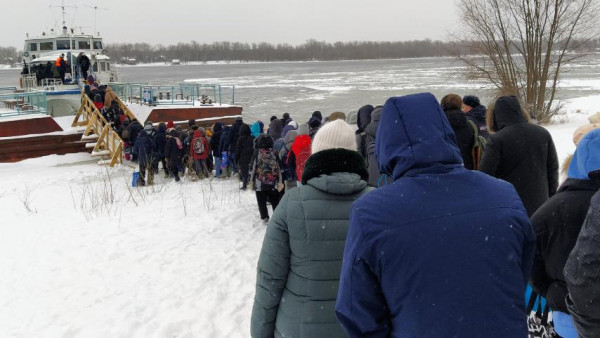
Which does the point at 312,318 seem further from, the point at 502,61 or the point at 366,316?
the point at 502,61

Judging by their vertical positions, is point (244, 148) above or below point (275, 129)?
below

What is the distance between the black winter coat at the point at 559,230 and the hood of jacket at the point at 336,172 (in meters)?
0.93

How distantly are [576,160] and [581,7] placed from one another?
19546mm

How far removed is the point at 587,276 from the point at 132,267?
16.1 ft

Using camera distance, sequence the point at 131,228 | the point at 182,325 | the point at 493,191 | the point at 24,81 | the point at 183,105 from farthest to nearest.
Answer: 1. the point at 24,81
2. the point at 183,105
3. the point at 131,228
4. the point at 182,325
5. the point at 493,191

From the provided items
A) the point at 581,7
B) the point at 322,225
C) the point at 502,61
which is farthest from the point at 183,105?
the point at 322,225

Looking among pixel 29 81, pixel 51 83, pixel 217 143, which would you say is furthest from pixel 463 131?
pixel 29 81

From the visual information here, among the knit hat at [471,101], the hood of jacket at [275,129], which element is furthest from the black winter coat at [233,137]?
the knit hat at [471,101]

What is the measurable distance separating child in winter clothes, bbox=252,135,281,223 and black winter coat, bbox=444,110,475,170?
2923 millimetres

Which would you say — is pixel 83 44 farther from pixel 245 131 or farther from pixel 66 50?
pixel 245 131

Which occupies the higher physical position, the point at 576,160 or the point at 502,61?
the point at 502,61

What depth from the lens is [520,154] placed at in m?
3.88

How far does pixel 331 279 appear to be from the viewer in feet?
7.80

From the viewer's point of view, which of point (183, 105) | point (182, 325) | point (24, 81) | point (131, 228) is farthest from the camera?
Answer: point (24, 81)
